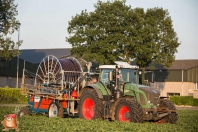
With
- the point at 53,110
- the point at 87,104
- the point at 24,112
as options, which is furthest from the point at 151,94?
the point at 24,112

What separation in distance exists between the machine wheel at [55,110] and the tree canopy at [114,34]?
32.0 meters

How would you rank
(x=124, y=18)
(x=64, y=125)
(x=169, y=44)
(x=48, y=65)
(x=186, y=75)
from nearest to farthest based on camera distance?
(x=64, y=125) → (x=48, y=65) → (x=124, y=18) → (x=169, y=44) → (x=186, y=75)

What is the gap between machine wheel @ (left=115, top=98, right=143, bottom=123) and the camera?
20984mm

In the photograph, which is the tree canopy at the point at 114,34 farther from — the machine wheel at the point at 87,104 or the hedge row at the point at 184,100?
the machine wheel at the point at 87,104

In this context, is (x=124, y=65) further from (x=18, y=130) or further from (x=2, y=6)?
(x=2, y=6)

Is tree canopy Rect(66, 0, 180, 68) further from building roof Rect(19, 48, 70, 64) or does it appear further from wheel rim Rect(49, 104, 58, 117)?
wheel rim Rect(49, 104, 58, 117)

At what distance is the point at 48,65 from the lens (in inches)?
1099

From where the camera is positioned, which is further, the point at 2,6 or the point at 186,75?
the point at 186,75

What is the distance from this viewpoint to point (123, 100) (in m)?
21.8

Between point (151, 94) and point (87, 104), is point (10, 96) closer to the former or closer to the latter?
point (87, 104)

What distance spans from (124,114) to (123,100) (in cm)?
76

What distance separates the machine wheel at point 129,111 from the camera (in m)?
21.0

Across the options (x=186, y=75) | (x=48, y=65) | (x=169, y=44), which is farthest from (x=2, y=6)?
(x=186, y=75)

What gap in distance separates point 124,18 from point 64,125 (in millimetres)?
39390
